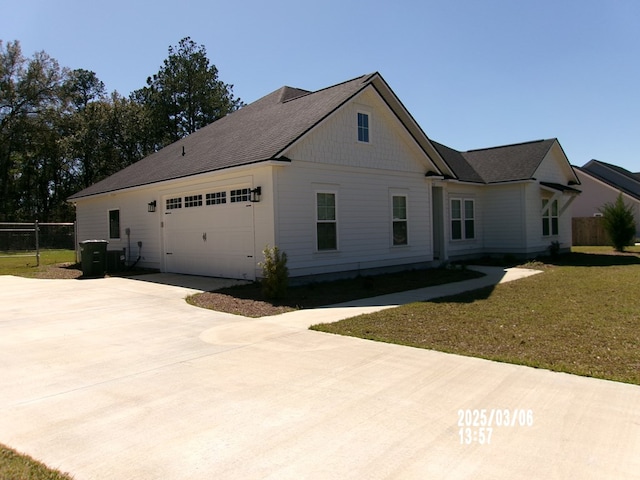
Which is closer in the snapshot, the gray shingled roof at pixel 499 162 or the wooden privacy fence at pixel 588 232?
the gray shingled roof at pixel 499 162

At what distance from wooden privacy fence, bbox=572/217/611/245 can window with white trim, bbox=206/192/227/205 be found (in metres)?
25.1

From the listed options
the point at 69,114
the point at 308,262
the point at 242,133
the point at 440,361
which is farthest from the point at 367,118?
the point at 69,114

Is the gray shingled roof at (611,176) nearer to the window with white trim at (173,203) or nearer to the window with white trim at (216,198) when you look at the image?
the window with white trim at (216,198)

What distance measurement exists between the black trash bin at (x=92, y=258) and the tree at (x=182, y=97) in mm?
29687

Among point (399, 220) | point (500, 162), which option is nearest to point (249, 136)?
point (399, 220)

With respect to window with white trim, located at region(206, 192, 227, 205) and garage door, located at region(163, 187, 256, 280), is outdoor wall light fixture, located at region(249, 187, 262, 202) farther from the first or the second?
window with white trim, located at region(206, 192, 227, 205)

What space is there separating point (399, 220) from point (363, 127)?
3305 mm

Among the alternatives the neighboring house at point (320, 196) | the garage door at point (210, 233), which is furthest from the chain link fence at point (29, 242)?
the garage door at point (210, 233)

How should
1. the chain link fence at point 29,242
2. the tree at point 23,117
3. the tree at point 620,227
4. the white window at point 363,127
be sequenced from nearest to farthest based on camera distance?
→ the white window at point 363,127 < the tree at point 620,227 < the chain link fence at point 29,242 < the tree at point 23,117

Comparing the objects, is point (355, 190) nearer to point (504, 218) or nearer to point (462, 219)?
point (462, 219)

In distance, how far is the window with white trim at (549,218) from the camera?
21.5 metres

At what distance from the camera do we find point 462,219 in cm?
2030

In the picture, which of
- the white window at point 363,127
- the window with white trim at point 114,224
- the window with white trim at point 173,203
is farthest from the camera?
the window with white trim at point 114,224

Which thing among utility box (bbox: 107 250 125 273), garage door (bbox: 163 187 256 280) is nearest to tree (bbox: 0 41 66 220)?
utility box (bbox: 107 250 125 273)
